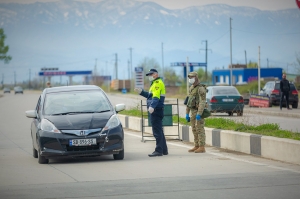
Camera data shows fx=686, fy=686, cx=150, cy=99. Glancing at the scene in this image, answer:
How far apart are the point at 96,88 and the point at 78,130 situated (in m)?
1.99

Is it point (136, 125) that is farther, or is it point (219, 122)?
point (136, 125)

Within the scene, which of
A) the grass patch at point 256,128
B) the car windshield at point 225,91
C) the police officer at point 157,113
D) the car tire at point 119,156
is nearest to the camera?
the car tire at point 119,156

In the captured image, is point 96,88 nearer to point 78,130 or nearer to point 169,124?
point 78,130

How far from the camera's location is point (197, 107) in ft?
51.1

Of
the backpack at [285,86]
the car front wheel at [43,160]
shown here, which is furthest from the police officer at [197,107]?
the backpack at [285,86]

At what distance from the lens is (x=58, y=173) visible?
1212 cm

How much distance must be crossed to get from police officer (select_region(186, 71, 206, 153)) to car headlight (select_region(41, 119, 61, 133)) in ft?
11.1

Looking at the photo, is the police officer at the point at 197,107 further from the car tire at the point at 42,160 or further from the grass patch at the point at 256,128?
the car tire at the point at 42,160

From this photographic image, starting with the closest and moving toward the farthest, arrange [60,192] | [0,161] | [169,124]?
[60,192] < [0,161] < [169,124]

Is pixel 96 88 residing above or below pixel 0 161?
above

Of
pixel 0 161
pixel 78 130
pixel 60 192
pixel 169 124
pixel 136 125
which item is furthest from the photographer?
pixel 136 125

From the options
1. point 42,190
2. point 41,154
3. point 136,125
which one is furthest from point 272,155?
point 136,125

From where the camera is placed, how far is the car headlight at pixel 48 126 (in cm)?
1354

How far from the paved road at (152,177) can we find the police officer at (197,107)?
330 mm
